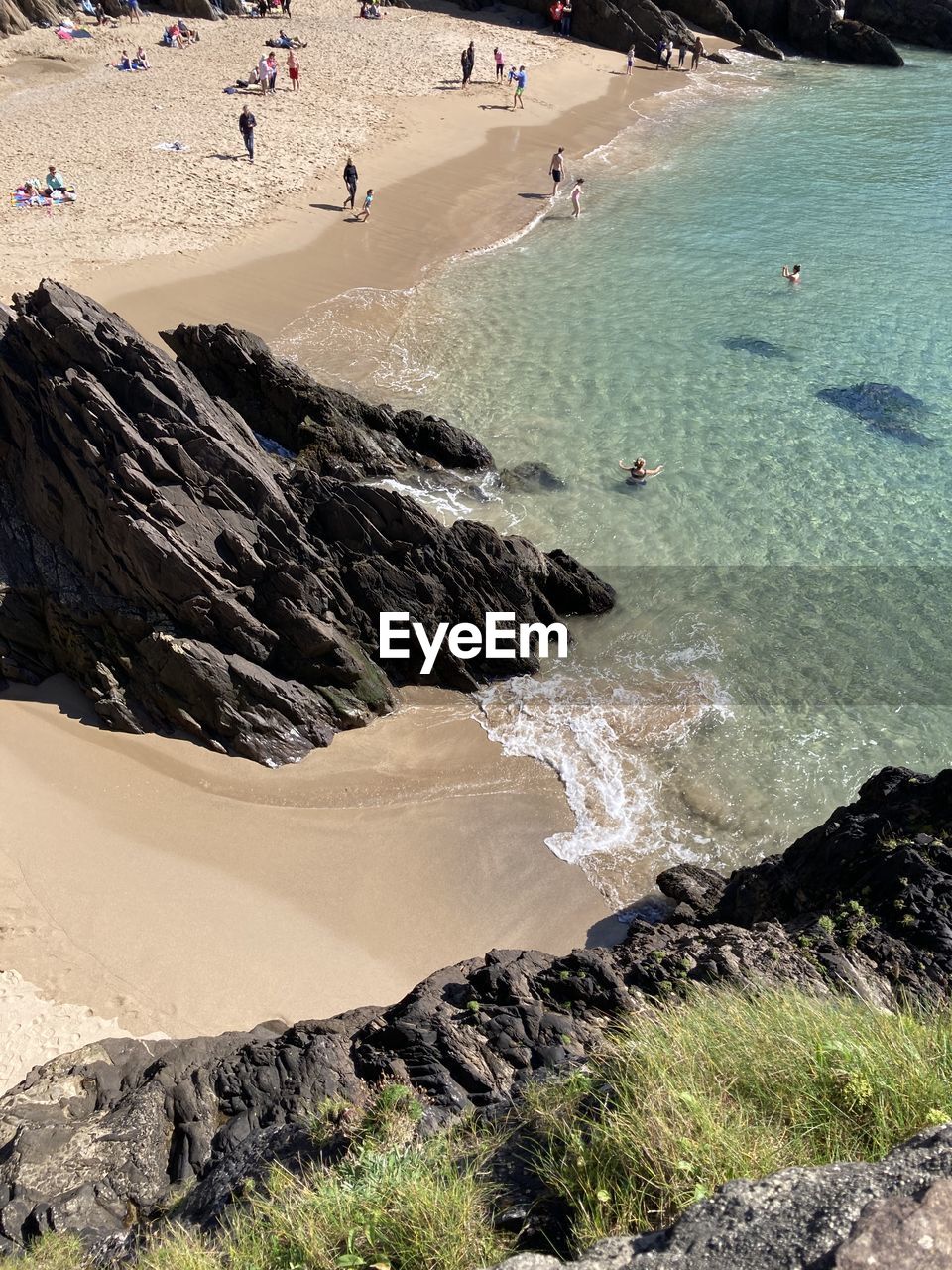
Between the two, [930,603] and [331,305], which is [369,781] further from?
[331,305]

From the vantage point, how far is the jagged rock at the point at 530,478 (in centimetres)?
2056

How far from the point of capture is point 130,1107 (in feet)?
28.1

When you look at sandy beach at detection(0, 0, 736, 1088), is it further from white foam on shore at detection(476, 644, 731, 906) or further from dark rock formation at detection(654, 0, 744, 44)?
dark rock formation at detection(654, 0, 744, 44)

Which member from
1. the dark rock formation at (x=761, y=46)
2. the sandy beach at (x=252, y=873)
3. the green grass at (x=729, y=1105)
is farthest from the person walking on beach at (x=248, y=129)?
the green grass at (x=729, y=1105)

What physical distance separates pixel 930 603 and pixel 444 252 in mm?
19818

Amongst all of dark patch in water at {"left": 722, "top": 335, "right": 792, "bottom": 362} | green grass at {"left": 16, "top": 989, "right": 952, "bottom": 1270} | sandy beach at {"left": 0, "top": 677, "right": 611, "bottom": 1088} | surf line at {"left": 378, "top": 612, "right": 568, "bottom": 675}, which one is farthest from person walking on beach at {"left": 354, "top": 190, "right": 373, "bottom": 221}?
green grass at {"left": 16, "top": 989, "right": 952, "bottom": 1270}

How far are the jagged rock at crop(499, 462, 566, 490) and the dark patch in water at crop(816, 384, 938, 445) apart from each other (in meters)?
8.29

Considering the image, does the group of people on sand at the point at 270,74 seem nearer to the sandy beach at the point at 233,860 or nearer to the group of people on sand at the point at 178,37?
the group of people on sand at the point at 178,37

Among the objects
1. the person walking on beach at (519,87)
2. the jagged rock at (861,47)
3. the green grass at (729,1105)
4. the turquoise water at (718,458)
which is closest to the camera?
the green grass at (729,1105)

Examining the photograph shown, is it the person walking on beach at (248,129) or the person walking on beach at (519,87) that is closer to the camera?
the person walking on beach at (248,129)

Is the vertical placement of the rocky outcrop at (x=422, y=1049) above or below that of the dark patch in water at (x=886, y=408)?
below

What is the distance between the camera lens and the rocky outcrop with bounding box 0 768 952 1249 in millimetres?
7832

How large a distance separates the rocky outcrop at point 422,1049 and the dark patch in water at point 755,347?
60.5 feet

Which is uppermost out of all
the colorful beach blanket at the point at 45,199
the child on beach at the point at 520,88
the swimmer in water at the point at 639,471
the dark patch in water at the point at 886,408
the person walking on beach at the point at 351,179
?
the child on beach at the point at 520,88
